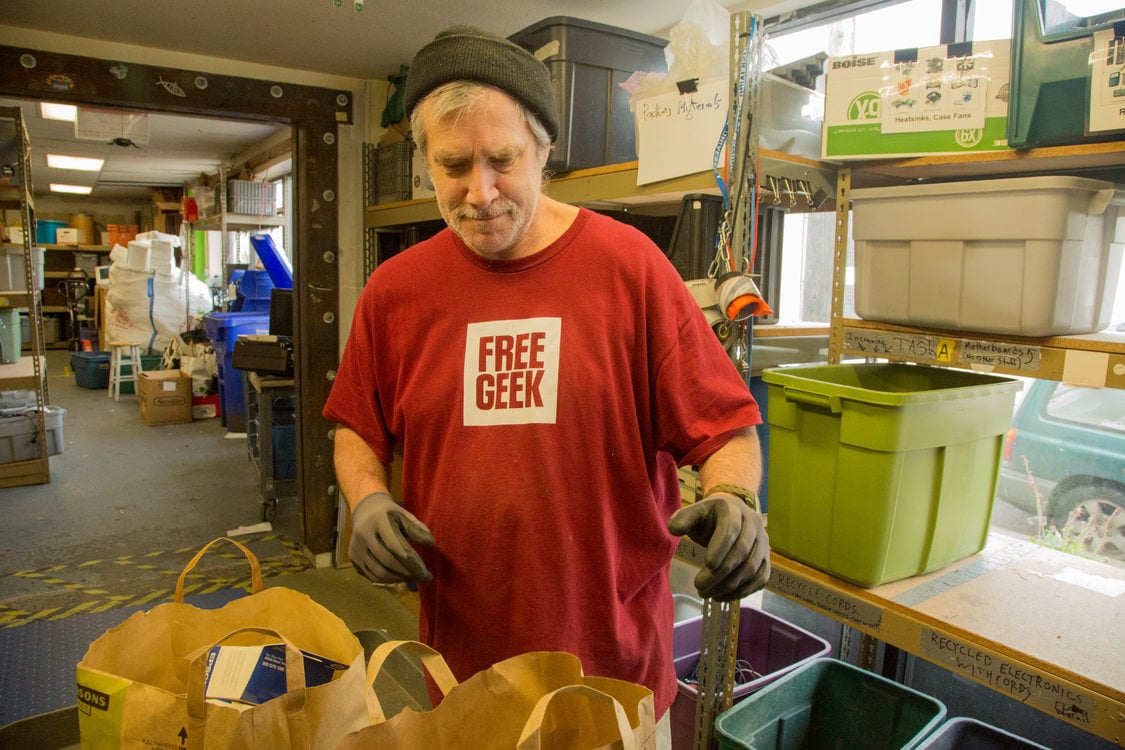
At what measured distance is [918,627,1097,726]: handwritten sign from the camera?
3.84 feet

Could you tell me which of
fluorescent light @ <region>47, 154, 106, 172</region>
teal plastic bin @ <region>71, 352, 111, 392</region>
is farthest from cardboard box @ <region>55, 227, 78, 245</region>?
teal plastic bin @ <region>71, 352, 111, 392</region>

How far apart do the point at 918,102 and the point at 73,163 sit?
A: 950cm

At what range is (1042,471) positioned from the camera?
255 centimetres

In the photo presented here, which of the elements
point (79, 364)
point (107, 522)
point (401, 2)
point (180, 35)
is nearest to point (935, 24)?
point (401, 2)

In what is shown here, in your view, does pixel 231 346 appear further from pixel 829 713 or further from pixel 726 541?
pixel 726 541

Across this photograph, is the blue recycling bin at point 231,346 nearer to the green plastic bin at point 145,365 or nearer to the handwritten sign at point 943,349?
the green plastic bin at point 145,365

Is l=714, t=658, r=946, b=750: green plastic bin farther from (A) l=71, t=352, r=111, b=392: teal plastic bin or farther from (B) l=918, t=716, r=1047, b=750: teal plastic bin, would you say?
(A) l=71, t=352, r=111, b=392: teal plastic bin

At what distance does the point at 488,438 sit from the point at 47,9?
2.73 m

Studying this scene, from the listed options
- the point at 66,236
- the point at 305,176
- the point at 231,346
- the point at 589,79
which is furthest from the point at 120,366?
the point at 589,79

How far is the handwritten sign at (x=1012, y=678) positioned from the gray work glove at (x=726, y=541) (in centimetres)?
53

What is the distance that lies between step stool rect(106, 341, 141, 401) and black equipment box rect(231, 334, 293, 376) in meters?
5.00

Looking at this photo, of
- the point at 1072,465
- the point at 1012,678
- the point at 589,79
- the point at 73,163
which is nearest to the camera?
the point at 1012,678

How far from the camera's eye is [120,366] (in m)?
8.47

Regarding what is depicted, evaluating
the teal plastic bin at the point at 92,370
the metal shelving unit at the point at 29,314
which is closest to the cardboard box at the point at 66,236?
the teal plastic bin at the point at 92,370
